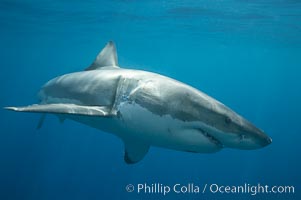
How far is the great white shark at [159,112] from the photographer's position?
3906 mm

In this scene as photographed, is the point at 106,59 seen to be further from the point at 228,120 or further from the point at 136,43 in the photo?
the point at 136,43

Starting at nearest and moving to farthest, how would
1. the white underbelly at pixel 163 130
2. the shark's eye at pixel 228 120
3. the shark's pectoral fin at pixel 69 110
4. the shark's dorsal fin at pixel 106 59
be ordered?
1. the shark's eye at pixel 228 120
2. the white underbelly at pixel 163 130
3. the shark's pectoral fin at pixel 69 110
4. the shark's dorsal fin at pixel 106 59

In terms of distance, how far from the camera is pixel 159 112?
14.4 ft

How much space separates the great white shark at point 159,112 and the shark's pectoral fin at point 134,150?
0.09 m

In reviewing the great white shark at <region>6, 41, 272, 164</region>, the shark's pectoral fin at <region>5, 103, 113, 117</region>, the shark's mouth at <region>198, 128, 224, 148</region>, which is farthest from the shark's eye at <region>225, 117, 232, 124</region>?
the shark's pectoral fin at <region>5, 103, 113, 117</region>

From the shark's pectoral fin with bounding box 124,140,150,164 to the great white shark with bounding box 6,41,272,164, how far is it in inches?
3.4

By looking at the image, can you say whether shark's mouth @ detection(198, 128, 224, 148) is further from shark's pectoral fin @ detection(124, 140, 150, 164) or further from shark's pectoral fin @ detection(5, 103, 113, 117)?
shark's pectoral fin @ detection(124, 140, 150, 164)

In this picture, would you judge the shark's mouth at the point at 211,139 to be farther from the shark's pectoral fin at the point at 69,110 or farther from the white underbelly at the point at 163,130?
the shark's pectoral fin at the point at 69,110

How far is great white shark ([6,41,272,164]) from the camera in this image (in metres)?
3.91

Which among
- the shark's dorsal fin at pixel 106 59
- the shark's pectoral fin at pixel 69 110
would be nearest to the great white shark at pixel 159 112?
the shark's pectoral fin at pixel 69 110

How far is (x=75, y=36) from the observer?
37750 millimetres

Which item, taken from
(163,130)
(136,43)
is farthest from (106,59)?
(136,43)

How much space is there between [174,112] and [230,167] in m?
34.7

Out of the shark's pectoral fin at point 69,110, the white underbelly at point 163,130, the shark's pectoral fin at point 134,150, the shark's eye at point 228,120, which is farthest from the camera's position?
the shark's pectoral fin at point 134,150
